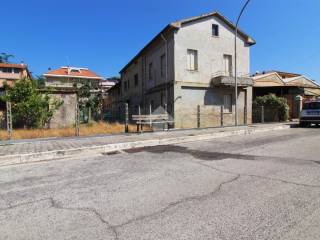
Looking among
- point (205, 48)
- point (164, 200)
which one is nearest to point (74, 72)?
point (205, 48)

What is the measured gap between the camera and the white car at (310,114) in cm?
1737

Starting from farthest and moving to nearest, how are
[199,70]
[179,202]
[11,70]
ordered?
[11,70] < [199,70] < [179,202]

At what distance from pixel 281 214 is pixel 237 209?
1.86 ft

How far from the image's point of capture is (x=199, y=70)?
63.8ft

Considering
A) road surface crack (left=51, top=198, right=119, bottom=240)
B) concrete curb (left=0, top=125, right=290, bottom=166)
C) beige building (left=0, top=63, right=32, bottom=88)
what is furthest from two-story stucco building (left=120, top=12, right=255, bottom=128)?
beige building (left=0, top=63, right=32, bottom=88)

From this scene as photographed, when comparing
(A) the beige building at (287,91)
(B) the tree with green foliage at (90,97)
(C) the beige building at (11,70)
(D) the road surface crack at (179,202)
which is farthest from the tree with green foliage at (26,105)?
(C) the beige building at (11,70)

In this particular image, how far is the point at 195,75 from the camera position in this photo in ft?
63.2

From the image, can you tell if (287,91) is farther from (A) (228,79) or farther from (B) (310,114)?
(A) (228,79)

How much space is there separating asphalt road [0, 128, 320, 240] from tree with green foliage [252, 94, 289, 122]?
16.4m

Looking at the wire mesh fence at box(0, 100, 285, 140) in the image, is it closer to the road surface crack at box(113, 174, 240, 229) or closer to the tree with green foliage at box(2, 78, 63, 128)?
the tree with green foliage at box(2, 78, 63, 128)

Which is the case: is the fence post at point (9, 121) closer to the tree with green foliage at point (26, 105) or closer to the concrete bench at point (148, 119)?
the tree with green foliage at point (26, 105)

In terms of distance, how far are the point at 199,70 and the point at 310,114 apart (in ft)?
27.8

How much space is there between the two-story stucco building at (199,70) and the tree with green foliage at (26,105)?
8767 mm

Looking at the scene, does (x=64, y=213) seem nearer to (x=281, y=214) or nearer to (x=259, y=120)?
(x=281, y=214)
